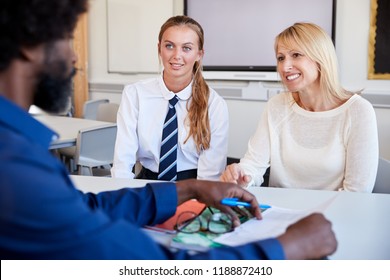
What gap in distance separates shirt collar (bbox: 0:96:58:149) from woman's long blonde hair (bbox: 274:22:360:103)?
1421 millimetres

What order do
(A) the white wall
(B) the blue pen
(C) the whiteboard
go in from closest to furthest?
(B) the blue pen, (A) the white wall, (C) the whiteboard

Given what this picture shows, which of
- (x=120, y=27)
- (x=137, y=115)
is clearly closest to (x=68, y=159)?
(x=137, y=115)

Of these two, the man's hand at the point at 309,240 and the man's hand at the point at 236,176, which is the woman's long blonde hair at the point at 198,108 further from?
the man's hand at the point at 309,240

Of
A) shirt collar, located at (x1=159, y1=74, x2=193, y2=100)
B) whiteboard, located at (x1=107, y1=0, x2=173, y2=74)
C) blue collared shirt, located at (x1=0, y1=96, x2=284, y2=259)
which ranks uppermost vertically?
whiteboard, located at (x1=107, y1=0, x2=173, y2=74)

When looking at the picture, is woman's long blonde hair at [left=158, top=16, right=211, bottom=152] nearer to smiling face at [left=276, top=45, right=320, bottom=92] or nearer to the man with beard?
smiling face at [left=276, top=45, right=320, bottom=92]

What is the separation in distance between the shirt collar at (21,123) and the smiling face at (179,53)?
5.11ft

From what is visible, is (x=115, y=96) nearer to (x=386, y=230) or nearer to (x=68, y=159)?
(x=68, y=159)

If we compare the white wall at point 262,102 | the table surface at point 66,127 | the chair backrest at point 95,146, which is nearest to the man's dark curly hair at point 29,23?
the table surface at point 66,127

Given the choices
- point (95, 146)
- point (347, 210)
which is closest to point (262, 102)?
point (95, 146)

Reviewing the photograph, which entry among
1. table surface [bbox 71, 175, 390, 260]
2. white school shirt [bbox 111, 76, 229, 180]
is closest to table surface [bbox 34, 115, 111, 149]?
white school shirt [bbox 111, 76, 229, 180]

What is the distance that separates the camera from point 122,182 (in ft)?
5.57

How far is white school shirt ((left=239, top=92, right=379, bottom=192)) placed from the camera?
1.81 metres

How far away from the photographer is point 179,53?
7.63 feet

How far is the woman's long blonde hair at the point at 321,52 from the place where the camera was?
197 centimetres
